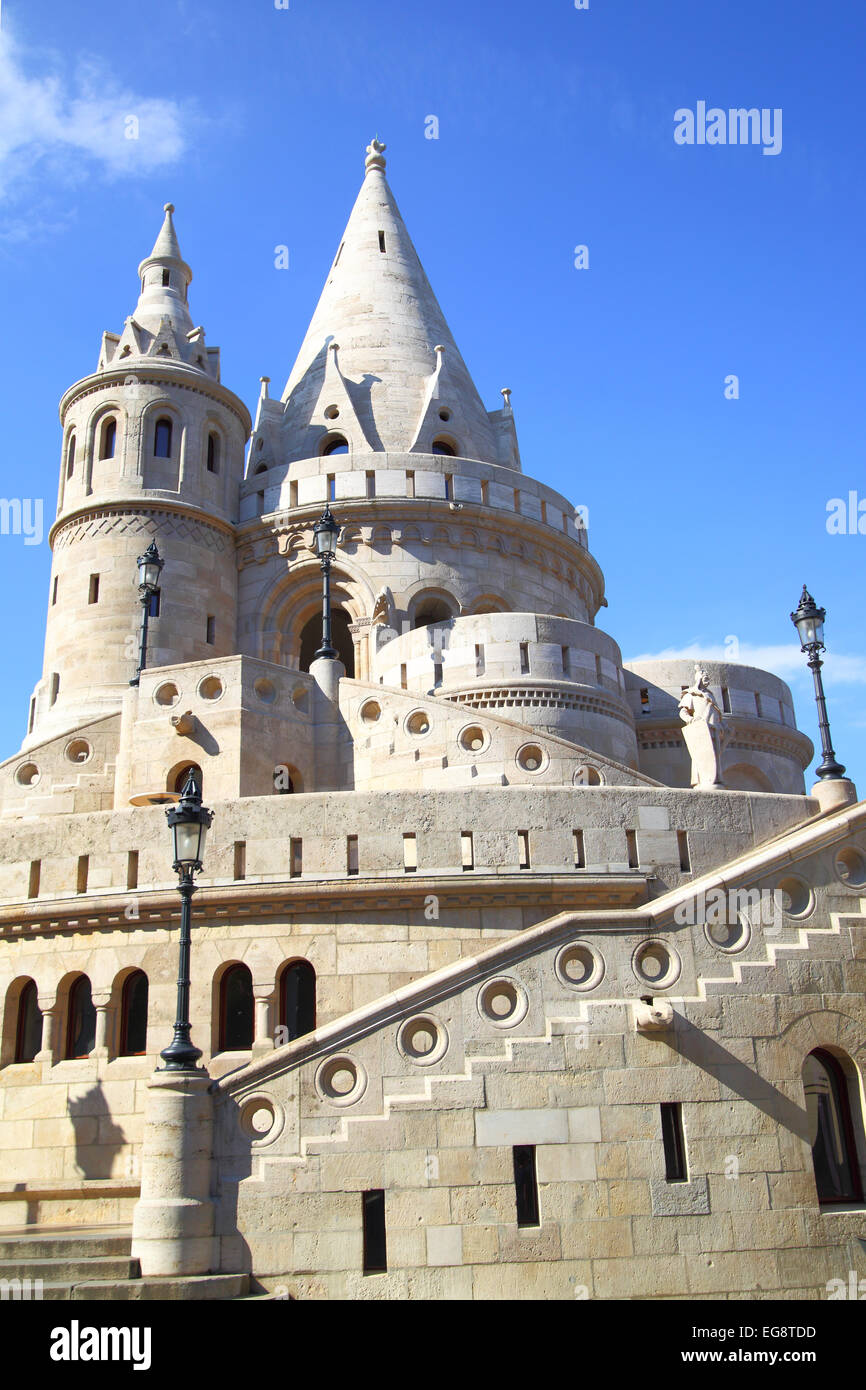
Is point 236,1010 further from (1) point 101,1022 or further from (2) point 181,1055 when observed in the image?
(2) point 181,1055

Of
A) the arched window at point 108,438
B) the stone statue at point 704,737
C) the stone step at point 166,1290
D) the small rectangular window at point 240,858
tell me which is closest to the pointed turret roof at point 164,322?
the arched window at point 108,438

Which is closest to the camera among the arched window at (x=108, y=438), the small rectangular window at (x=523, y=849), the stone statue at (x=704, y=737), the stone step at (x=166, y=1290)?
the stone step at (x=166, y=1290)

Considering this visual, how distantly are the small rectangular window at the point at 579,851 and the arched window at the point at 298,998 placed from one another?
10.7ft

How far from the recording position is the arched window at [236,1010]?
14.3 meters

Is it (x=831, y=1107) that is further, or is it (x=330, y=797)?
(x=330, y=797)

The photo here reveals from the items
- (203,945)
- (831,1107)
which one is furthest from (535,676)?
(831,1107)

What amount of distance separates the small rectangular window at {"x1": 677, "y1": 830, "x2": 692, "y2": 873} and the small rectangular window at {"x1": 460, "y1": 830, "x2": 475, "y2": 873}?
2449 millimetres

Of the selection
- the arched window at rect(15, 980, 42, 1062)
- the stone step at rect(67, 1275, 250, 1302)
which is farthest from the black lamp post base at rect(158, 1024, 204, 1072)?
the arched window at rect(15, 980, 42, 1062)

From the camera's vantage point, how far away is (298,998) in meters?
14.4

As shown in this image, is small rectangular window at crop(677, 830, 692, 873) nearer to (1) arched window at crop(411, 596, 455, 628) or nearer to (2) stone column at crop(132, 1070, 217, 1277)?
(2) stone column at crop(132, 1070, 217, 1277)

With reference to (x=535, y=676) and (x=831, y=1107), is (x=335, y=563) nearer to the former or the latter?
(x=535, y=676)

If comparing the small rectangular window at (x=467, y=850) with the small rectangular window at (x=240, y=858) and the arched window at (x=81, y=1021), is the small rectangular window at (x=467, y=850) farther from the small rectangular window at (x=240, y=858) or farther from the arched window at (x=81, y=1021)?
the arched window at (x=81, y=1021)
